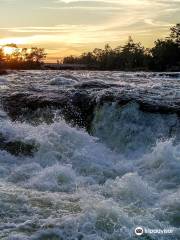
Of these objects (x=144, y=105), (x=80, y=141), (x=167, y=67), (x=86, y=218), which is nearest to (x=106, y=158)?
(x=80, y=141)

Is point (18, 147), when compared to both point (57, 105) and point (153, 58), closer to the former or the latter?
point (57, 105)

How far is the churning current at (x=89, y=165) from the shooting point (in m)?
8.75

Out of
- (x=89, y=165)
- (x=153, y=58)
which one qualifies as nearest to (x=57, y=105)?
(x=89, y=165)

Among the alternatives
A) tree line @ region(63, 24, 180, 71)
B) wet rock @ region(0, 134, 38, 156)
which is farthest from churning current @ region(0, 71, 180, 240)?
tree line @ region(63, 24, 180, 71)

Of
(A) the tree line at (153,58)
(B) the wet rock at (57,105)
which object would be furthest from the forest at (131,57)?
(B) the wet rock at (57,105)

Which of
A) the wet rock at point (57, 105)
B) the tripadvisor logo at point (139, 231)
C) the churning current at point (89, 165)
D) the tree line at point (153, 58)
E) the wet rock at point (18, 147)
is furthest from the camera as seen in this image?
the tree line at point (153, 58)

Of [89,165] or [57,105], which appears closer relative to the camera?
[89,165]

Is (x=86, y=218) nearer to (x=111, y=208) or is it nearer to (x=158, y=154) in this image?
(x=111, y=208)

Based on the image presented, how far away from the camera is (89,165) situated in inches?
515

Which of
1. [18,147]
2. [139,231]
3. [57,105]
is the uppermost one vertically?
[57,105]

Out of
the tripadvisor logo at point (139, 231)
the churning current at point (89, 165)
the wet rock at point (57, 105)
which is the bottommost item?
the tripadvisor logo at point (139, 231)

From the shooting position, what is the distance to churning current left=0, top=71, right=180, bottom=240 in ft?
28.7

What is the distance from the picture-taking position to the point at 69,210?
943cm

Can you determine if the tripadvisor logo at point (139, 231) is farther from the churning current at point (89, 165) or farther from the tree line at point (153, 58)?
the tree line at point (153, 58)
